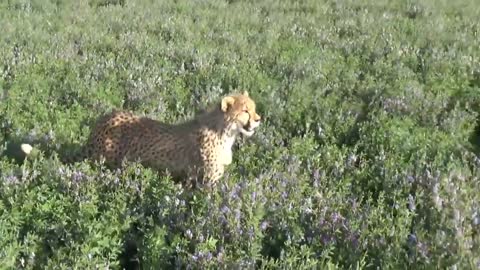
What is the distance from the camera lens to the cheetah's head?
18.2 feet

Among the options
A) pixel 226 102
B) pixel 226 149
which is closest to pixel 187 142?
pixel 226 149

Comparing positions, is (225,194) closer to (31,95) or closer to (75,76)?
(31,95)

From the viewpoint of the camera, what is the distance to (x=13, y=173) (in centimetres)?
522

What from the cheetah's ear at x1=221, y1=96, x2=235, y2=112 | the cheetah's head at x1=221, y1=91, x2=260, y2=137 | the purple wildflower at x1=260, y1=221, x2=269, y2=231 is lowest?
the purple wildflower at x1=260, y1=221, x2=269, y2=231

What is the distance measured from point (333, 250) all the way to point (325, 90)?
3845mm

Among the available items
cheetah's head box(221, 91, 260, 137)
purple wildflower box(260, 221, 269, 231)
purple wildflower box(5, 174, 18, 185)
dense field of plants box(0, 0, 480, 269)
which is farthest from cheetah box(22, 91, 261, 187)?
purple wildflower box(260, 221, 269, 231)

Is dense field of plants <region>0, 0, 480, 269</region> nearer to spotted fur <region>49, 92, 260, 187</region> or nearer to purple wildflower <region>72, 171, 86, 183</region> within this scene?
purple wildflower <region>72, 171, 86, 183</region>

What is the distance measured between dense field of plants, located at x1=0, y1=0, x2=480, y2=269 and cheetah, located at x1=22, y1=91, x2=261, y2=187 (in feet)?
0.83

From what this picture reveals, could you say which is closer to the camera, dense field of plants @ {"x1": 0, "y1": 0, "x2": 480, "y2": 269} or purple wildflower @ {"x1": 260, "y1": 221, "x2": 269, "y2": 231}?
dense field of plants @ {"x1": 0, "y1": 0, "x2": 480, "y2": 269}

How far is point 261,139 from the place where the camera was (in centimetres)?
637

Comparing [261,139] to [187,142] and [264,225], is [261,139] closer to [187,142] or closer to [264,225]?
[187,142]

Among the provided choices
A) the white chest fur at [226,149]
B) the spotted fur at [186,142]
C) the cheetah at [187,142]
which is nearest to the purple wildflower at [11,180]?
the cheetah at [187,142]

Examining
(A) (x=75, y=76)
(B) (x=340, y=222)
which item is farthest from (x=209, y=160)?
(A) (x=75, y=76)

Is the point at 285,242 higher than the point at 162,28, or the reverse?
the point at 285,242
